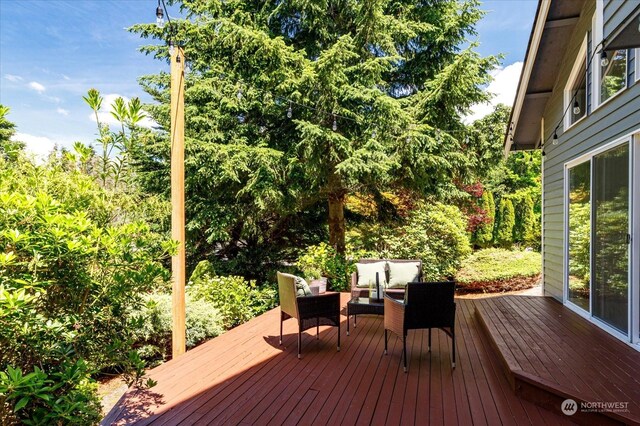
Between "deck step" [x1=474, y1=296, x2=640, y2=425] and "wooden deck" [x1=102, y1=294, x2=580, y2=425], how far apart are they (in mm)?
176

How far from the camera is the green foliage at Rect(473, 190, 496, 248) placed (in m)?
14.2

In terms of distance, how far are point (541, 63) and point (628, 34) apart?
3.32 metres

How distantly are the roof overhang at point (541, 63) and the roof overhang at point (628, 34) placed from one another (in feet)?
7.68

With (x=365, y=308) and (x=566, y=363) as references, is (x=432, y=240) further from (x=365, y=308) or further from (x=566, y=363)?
(x=566, y=363)

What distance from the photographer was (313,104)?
7547 millimetres

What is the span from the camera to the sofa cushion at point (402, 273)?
581 cm

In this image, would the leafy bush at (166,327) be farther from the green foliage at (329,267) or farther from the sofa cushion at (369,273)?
the green foliage at (329,267)

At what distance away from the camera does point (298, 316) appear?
4.02 m

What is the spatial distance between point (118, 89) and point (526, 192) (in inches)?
631

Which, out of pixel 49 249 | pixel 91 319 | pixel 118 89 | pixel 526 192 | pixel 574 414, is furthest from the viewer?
pixel 526 192

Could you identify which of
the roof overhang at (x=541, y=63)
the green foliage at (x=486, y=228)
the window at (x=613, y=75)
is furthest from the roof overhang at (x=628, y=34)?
the green foliage at (x=486, y=228)

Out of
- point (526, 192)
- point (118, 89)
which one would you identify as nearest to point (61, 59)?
point (118, 89)

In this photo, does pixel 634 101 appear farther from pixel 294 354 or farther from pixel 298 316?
pixel 294 354

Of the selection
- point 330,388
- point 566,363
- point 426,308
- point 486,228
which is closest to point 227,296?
point 330,388
